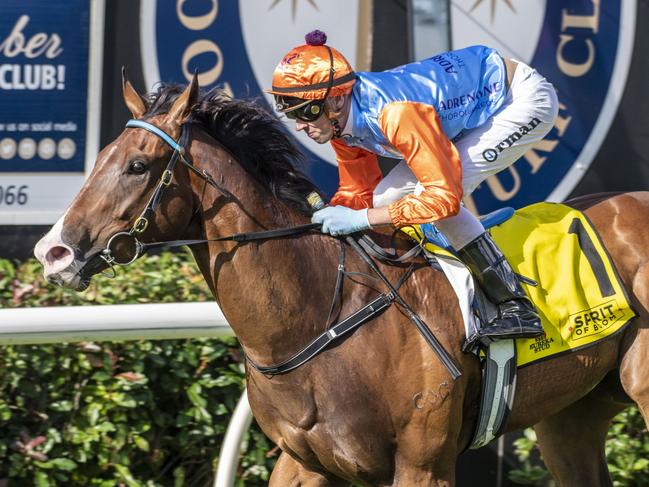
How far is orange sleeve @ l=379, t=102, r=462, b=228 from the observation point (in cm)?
319

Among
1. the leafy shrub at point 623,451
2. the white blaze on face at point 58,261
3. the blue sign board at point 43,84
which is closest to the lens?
the white blaze on face at point 58,261

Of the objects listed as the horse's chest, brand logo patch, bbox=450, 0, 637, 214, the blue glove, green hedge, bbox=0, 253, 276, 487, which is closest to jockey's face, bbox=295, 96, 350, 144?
the blue glove

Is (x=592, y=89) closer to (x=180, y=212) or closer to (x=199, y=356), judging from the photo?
(x=199, y=356)

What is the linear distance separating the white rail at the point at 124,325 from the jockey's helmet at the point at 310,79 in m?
1.01

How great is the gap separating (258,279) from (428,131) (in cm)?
66

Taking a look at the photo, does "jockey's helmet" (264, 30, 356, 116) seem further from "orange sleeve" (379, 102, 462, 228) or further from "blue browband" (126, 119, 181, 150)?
"blue browband" (126, 119, 181, 150)

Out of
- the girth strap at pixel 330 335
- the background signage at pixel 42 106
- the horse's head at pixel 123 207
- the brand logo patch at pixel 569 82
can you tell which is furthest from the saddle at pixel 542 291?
the background signage at pixel 42 106

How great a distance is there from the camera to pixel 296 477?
11.6ft

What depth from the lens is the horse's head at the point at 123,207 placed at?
310cm

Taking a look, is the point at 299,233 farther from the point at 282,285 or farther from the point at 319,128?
the point at 319,128

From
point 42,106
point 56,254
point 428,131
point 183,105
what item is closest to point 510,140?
point 428,131

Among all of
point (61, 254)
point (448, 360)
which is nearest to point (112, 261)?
point (61, 254)

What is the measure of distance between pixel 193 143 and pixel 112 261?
420 mm

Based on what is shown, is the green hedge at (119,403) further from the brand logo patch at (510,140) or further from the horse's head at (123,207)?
the brand logo patch at (510,140)
